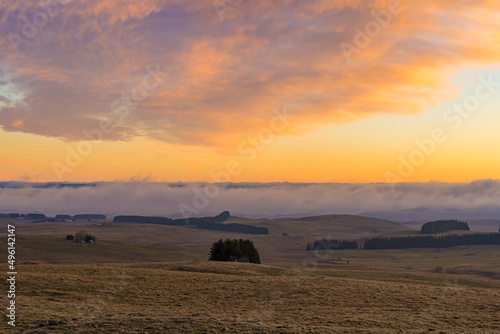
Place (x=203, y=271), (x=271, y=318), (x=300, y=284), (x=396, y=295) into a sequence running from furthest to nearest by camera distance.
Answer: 1. (x=203, y=271)
2. (x=300, y=284)
3. (x=396, y=295)
4. (x=271, y=318)

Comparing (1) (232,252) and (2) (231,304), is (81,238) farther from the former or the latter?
(2) (231,304)

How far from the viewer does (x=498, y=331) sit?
29984 millimetres

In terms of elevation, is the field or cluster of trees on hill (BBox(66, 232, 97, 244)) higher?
the field

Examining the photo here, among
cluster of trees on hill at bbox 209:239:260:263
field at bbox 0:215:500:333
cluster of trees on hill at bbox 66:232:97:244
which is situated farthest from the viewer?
cluster of trees on hill at bbox 66:232:97:244

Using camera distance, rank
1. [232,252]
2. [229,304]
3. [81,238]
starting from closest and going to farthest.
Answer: [229,304] < [232,252] < [81,238]

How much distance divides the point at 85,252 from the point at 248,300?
115332 mm

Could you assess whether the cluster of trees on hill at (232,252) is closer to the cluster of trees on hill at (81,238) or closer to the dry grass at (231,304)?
the dry grass at (231,304)

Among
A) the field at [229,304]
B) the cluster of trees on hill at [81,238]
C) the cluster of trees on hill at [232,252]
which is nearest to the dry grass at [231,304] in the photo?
the field at [229,304]

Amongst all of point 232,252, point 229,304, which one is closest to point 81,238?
point 232,252

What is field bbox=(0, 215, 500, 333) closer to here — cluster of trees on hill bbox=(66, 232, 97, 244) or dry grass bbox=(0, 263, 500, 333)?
dry grass bbox=(0, 263, 500, 333)

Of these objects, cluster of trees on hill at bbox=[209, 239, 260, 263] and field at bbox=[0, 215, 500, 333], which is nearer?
field at bbox=[0, 215, 500, 333]

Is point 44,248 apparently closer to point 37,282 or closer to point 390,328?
point 37,282

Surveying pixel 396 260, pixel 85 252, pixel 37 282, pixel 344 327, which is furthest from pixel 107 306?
pixel 396 260

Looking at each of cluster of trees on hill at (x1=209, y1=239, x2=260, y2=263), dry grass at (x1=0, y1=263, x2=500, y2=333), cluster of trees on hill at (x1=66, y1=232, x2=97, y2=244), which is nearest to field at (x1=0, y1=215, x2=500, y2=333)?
dry grass at (x1=0, y1=263, x2=500, y2=333)
